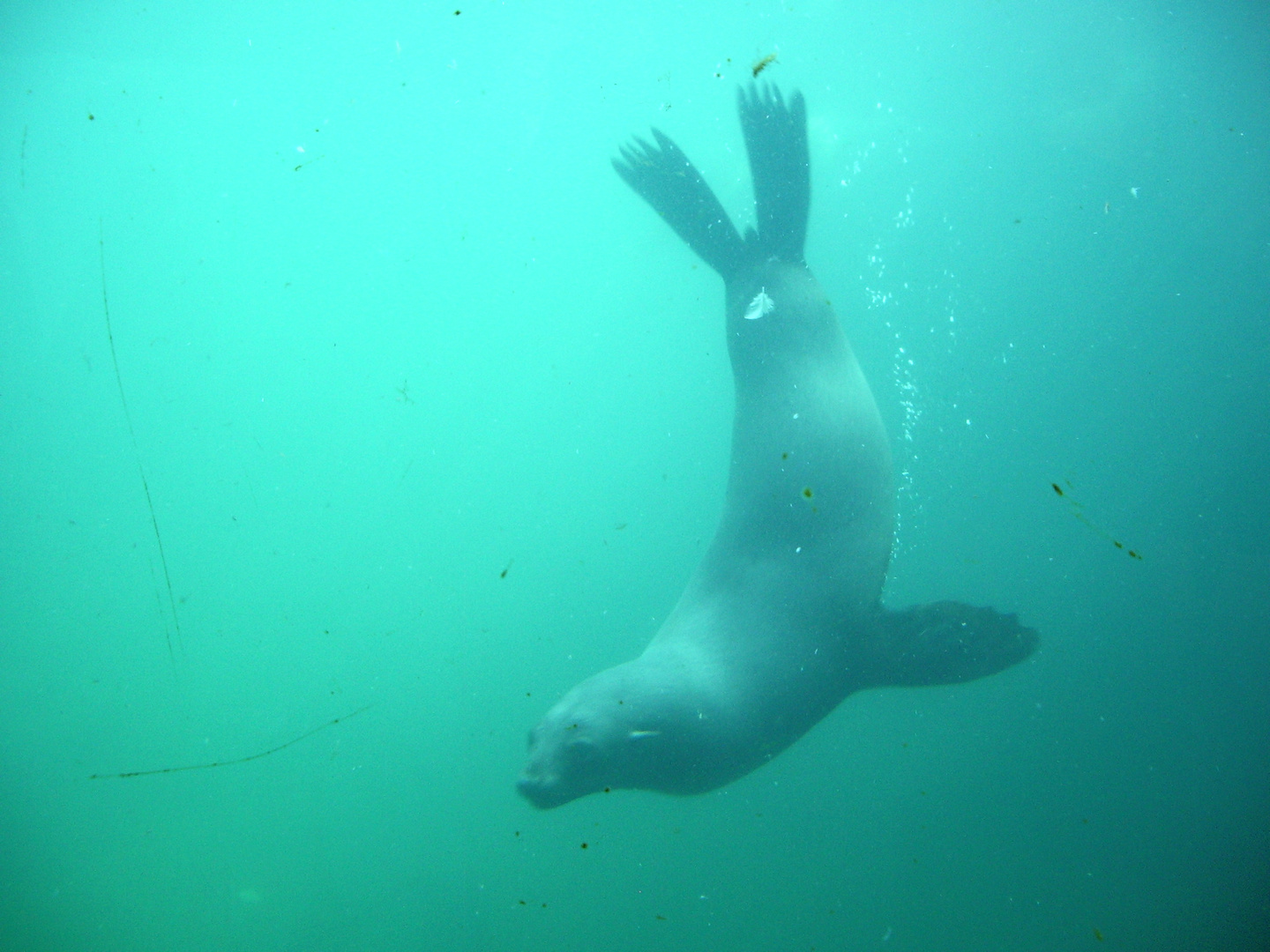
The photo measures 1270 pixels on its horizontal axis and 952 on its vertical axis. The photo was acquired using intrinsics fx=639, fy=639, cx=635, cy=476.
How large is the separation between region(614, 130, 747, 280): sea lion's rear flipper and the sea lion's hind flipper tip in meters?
0.19

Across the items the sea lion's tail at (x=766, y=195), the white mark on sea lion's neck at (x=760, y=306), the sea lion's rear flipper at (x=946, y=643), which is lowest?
the sea lion's rear flipper at (x=946, y=643)

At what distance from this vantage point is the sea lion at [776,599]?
7.92 ft

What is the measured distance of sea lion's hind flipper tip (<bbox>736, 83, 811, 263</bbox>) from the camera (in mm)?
3334

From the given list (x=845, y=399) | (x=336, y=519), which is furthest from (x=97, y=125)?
(x=336, y=519)

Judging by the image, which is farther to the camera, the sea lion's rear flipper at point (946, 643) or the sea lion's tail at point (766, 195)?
the sea lion's tail at point (766, 195)

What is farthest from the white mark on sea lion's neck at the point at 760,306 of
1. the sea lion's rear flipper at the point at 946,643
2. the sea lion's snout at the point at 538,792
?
the sea lion's snout at the point at 538,792

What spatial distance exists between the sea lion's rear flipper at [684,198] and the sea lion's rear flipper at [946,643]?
198cm

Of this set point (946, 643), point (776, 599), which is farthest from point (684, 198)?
point (946, 643)

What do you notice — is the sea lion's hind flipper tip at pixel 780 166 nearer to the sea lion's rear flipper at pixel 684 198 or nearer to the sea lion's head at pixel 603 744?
the sea lion's rear flipper at pixel 684 198

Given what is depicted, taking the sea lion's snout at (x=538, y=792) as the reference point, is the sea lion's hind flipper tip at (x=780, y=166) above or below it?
above

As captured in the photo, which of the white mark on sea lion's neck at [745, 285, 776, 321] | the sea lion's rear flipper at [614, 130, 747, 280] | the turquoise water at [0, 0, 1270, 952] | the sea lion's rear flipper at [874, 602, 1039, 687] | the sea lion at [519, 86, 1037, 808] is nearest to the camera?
the sea lion at [519, 86, 1037, 808]

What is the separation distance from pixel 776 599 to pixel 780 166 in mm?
2254

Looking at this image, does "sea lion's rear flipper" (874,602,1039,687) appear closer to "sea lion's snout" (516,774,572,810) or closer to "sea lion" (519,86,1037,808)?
"sea lion" (519,86,1037,808)

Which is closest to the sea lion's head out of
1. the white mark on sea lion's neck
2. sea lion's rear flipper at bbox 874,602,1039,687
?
sea lion's rear flipper at bbox 874,602,1039,687
